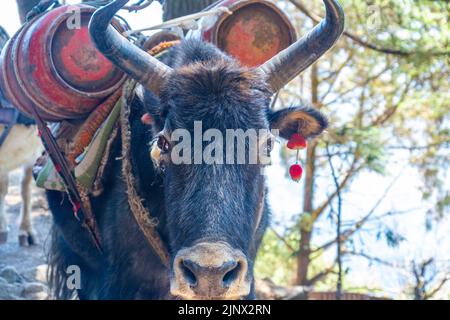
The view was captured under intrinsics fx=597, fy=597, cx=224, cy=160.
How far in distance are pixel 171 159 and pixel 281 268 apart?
5813 millimetres

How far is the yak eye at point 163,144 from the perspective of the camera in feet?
9.78

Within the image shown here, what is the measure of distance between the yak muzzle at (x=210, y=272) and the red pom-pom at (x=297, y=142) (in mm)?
961

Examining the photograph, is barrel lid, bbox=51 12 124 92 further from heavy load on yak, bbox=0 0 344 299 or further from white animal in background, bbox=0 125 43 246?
white animal in background, bbox=0 125 43 246

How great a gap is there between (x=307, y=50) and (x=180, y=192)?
3.37 ft

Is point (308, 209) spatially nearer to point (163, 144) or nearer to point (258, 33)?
point (258, 33)

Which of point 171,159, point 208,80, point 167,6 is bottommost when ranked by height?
point 171,159

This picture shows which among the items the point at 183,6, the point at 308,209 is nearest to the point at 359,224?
the point at 308,209

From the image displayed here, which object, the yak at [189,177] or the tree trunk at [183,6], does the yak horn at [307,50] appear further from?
the tree trunk at [183,6]

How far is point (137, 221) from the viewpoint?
3.41 metres

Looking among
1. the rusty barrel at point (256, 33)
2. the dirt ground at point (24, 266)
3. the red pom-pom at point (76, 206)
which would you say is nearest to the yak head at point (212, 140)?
the rusty barrel at point (256, 33)

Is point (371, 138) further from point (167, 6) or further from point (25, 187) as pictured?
point (25, 187)

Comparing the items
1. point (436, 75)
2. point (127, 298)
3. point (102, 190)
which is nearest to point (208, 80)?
point (102, 190)
